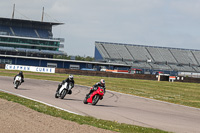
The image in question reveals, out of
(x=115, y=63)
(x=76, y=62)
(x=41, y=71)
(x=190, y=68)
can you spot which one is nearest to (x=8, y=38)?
(x=76, y=62)

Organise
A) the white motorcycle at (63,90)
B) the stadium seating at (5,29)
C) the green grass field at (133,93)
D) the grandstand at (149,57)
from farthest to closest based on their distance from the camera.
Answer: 1. the stadium seating at (5,29)
2. the grandstand at (149,57)
3. the white motorcycle at (63,90)
4. the green grass field at (133,93)

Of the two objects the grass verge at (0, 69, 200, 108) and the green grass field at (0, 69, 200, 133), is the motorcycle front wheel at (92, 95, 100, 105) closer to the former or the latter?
the green grass field at (0, 69, 200, 133)

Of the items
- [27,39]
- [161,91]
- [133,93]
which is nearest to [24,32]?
[27,39]

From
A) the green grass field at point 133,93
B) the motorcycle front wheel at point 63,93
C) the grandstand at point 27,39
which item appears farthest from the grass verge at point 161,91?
the grandstand at point 27,39

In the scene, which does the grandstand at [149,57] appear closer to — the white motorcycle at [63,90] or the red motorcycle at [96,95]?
the white motorcycle at [63,90]

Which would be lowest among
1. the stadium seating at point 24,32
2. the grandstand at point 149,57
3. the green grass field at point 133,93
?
the green grass field at point 133,93

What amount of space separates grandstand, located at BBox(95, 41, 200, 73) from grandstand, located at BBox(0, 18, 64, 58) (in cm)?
1441

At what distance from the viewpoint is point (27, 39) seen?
321ft

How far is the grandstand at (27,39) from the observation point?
94.5 meters

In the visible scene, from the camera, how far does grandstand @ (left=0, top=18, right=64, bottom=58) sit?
310ft

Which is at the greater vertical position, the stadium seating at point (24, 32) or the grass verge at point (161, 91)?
the stadium seating at point (24, 32)

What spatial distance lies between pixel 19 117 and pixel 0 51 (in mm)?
87634

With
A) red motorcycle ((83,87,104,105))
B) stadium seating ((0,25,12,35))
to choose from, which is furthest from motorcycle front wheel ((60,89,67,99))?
stadium seating ((0,25,12,35))

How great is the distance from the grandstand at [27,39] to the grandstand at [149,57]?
14407 mm
